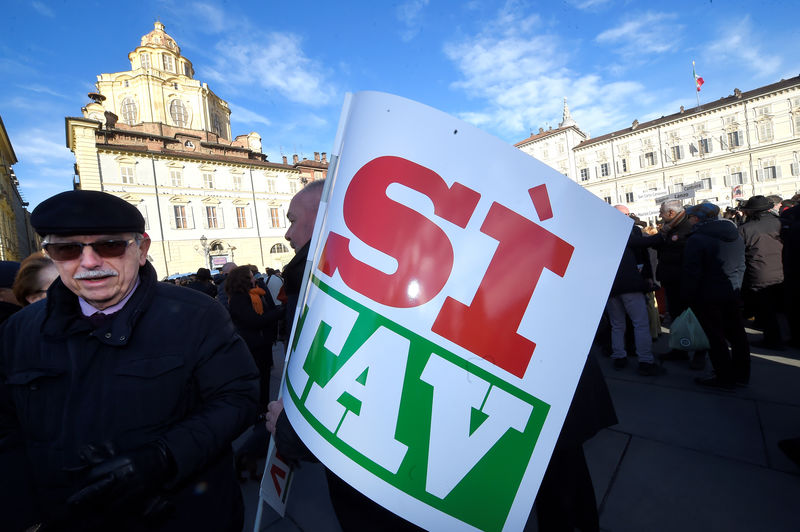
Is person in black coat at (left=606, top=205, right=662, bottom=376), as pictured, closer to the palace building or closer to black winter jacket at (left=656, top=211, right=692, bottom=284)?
black winter jacket at (left=656, top=211, right=692, bottom=284)

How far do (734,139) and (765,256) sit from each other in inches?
1692

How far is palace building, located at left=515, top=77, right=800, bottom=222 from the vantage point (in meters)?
32.1

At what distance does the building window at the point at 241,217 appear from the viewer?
33.5 metres

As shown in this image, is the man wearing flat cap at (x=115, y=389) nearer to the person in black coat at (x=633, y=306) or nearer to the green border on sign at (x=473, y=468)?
the green border on sign at (x=473, y=468)

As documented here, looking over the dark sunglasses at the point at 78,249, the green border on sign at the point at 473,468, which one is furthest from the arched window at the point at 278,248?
the green border on sign at the point at 473,468

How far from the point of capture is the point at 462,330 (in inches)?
32.8

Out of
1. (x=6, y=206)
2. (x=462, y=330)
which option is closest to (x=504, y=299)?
(x=462, y=330)

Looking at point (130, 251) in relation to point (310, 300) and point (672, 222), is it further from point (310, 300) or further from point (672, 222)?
point (672, 222)

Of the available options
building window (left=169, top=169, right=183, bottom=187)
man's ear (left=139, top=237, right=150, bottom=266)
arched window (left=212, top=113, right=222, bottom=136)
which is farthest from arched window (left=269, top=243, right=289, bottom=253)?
man's ear (left=139, top=237, right=150, bottom=266)

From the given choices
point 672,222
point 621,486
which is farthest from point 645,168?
point 621,486

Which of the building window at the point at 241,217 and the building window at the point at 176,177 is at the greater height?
the building window at the point at 176,177

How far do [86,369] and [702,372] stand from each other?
5.32m

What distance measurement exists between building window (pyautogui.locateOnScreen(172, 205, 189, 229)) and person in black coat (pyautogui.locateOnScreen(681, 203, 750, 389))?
34.1m

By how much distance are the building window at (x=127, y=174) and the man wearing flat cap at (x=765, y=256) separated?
1401 inches
